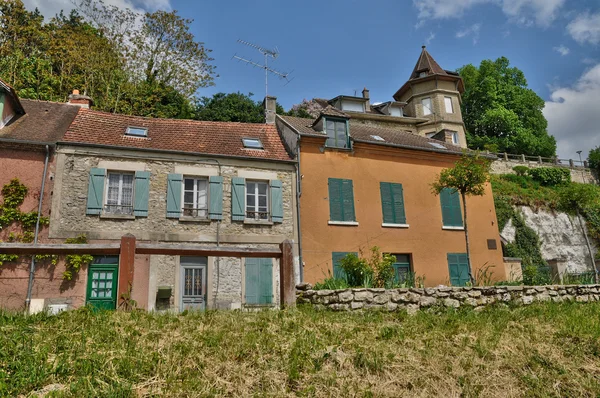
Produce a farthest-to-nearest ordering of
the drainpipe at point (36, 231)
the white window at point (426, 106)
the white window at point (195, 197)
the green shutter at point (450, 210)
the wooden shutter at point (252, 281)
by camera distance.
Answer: the white window at point (426, 106) → the green shutter at point (450, 210) → the white window at point (195, 197) → the wooden shutter at point (252, 281) → the drainpipe at point (36, 231)

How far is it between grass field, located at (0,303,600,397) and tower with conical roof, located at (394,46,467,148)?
2721 cm

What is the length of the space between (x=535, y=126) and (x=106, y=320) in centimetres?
4124

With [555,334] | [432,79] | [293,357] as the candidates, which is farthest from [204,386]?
[432,79]

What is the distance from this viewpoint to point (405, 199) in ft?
52.3

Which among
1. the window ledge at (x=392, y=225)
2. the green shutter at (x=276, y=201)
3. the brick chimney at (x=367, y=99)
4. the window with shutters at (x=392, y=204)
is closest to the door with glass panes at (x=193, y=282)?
the green shutter at (x=276, y=201)

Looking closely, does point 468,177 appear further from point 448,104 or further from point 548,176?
point 548,176

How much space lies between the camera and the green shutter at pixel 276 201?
1406cm

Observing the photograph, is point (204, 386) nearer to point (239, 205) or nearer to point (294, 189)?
point (239, 205)

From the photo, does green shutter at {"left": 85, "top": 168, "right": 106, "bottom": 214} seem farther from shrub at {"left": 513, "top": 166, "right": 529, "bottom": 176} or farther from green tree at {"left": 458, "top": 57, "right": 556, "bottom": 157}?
green tree at {"left": 458, "top": 57, "right": 556, "bottom": 157}

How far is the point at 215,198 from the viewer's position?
1355cm

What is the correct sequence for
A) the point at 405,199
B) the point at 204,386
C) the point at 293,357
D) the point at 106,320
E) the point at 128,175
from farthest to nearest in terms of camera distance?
the point at 405,199 < the point at 128,175 < the point at 106,320 < the point at 293,357 < the point at 204,386

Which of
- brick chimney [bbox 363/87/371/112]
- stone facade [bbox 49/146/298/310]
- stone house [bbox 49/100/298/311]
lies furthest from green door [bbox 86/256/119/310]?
brick chimney [bbox 363/87/371/112]

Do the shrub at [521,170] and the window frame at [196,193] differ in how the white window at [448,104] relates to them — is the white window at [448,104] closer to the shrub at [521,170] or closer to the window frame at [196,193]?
the shrub at [521,170]

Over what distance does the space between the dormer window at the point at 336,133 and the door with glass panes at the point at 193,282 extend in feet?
19.8
